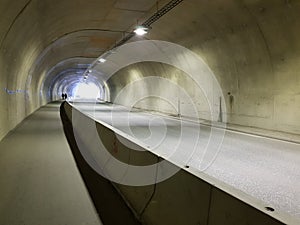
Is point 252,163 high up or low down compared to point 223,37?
down

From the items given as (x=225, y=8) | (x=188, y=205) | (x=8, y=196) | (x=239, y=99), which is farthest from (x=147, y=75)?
(x=188, y=205)

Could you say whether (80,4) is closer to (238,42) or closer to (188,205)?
(238,42)

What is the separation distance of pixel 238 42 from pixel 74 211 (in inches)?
412

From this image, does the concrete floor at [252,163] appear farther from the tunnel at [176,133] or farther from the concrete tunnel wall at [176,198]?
the concrete tunnel wall at [176,198]

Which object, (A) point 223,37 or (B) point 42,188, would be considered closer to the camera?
(B) point 42,188

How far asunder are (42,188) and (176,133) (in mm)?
7630

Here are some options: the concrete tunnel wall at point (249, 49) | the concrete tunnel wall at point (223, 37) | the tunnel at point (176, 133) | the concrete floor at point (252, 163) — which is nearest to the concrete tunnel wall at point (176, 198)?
the tunnel at point (176, 133)

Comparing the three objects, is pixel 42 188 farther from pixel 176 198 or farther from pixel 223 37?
pixel 223 37

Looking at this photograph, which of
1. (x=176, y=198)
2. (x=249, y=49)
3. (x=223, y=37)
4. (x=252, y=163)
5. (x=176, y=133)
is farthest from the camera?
(x=223, y=37)

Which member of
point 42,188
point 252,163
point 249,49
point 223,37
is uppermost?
point 223,37

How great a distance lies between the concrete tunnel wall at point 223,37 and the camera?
984 cm

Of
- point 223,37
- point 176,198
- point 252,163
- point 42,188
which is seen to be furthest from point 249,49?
point 176,198

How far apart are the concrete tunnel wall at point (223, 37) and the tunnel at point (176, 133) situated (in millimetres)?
51

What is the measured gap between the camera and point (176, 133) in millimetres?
12438
